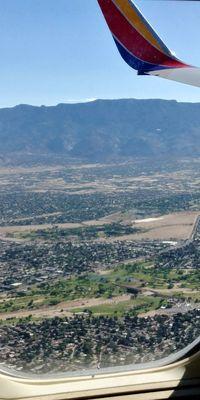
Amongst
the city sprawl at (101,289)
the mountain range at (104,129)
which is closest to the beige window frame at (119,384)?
the city sprawl at (101,289)

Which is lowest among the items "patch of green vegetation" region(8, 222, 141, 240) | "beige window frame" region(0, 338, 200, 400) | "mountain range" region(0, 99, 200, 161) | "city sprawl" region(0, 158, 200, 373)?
"mountain range" region(0, 99, 200, 161)

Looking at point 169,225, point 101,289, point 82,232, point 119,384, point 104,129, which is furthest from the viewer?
point 104,129

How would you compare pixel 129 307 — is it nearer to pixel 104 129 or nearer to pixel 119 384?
pixel 119 384

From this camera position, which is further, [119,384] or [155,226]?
[155,226]

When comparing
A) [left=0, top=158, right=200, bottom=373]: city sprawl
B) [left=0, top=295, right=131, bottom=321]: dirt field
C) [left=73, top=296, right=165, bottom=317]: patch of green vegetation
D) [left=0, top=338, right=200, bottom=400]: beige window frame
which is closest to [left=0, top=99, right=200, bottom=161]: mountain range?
[left=0, top=158, right=200, bottom=373]: city sprawl

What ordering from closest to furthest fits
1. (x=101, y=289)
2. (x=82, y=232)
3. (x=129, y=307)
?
(x=129, y=307) < (x=101, y=289) < (x=82, y=232)

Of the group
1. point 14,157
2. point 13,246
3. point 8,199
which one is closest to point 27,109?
point 14,157

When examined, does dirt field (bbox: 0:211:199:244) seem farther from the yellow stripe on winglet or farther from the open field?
the yellow stripe on winglet

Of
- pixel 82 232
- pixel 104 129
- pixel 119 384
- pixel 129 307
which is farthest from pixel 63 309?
pixel 104 129

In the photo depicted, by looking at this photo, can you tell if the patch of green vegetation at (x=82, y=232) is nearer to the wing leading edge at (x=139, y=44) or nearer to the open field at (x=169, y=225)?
the open field at (x=169, y=225)
